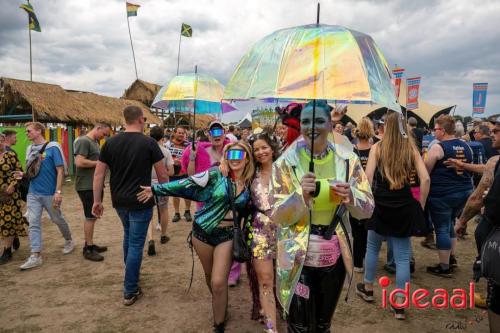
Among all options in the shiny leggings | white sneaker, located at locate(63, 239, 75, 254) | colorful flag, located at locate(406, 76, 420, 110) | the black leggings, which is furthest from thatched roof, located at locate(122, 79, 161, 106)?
the shiny leggings

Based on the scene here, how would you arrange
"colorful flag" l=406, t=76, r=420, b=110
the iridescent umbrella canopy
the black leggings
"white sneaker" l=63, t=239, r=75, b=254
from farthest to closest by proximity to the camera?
"colorful flag" l=406, t=76, r=420, b=110
"white sneaker" l=63, t=239, r=75, b=254
the iridescent umbrella canopy
the black leggings

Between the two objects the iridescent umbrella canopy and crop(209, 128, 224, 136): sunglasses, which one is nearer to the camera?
crop(209, 128, 224, 136): sunglasses

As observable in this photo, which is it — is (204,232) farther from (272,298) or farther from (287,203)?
(287,203)

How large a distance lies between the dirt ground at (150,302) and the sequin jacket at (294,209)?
1483mm

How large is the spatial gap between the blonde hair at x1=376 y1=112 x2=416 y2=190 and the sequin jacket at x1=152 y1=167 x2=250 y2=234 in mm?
1462

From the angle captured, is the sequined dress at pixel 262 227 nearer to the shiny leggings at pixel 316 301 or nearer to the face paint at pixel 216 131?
the shiny leggings at pixel 316 301

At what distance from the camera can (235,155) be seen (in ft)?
10.4

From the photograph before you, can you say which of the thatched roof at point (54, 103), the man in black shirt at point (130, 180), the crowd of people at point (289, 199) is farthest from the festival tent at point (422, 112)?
the man in black shirt at point (130, 180)

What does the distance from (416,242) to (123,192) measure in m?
4.94

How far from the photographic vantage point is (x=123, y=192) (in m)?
3.92

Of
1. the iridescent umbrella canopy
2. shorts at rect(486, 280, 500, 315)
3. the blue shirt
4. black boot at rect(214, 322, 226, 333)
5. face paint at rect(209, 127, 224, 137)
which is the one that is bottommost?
black boot at rect(214, 322, 226, 333)

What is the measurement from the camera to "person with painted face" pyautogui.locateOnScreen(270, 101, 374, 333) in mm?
2189

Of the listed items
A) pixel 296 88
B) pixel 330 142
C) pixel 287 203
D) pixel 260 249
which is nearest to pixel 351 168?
pixel 330 142

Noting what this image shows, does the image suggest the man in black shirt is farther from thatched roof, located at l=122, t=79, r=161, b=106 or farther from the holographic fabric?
thatched roof, located at l=122, t=79, r=161, b=106
